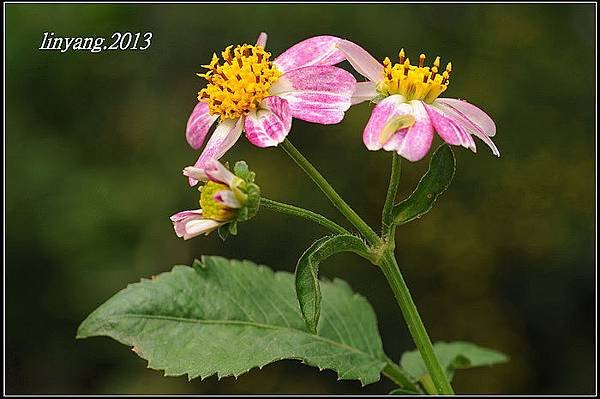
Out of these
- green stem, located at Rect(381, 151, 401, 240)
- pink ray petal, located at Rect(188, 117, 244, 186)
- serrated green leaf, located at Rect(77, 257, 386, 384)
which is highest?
pink ray petal, located at Rect(188, 117, 244, 186)

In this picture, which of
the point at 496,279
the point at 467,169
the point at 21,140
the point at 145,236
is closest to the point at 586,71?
the point at 467,169

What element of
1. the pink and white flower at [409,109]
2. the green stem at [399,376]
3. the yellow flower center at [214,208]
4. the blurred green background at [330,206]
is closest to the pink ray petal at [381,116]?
the pink and white flower at [409,109]

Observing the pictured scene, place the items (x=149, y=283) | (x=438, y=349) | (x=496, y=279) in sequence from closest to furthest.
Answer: (x=149, y=283) < (x=438, y=349) < (x=496, y=279)

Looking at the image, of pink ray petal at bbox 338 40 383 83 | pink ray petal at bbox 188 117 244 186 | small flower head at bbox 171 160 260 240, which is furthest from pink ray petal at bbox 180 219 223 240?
pink ray petal at bbox 338 40 383 83

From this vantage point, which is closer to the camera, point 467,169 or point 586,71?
point 467,169

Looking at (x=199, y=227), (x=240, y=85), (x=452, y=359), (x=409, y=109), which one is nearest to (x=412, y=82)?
(x=409, y=109)

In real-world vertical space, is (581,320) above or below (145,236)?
below

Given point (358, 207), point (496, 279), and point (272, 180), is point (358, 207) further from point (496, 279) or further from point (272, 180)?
point (496, 279)

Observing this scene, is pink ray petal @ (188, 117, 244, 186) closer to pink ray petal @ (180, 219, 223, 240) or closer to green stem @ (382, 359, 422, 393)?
pink ray petal @ (180, 219, 223, 240)
